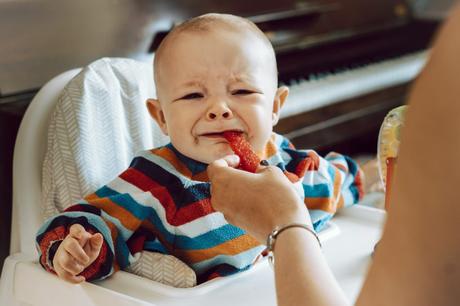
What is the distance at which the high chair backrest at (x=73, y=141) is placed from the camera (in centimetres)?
146

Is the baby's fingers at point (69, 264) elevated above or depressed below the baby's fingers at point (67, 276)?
above

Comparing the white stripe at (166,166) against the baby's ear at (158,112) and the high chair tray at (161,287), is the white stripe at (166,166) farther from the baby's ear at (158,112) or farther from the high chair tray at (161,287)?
the high chair tray at (161,287)

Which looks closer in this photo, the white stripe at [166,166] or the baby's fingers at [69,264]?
the baby's fingers at [69,264]

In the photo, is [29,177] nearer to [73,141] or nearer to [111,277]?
[73,141]

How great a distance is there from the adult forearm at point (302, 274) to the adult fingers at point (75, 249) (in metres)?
0.37

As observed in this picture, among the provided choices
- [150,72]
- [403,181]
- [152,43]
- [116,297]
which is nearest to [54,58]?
[152,43]

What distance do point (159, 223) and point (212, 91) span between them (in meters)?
0.22

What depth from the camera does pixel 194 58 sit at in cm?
129

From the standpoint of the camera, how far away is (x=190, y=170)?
133 cm

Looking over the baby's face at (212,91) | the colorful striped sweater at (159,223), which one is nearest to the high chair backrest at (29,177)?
the colorful striped sweater at (159,223)

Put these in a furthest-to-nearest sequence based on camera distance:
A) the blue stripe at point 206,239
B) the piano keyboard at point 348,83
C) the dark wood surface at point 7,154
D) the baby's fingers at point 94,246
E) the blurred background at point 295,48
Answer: the piano keyboard at point 348,83 < the blurred background at point 295,48 < the dark wood surface at point 7,154 < the blue stripe at point 206,239 < the baby's fingers at point 94,246

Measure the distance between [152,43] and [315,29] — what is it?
79 centimetres

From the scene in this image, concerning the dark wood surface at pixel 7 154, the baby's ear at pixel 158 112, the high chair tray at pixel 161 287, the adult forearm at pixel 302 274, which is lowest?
the dark wood surface at pixel 7 154

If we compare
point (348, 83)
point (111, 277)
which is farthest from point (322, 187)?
point (348, 83)
